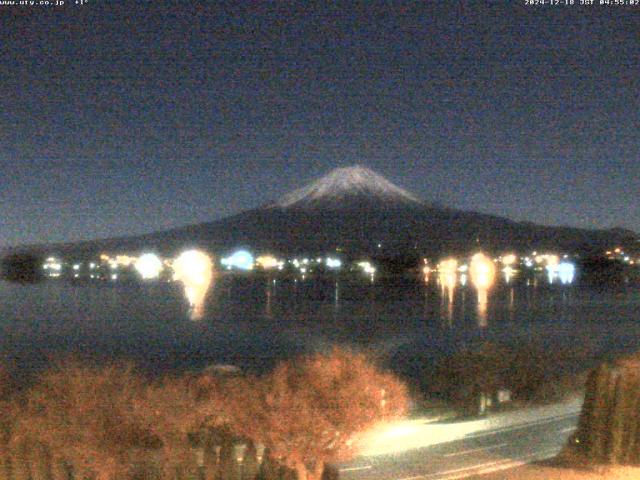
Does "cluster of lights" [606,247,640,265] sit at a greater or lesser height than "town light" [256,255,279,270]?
greater

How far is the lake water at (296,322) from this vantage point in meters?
30.6

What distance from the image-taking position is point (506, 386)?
58.8ft

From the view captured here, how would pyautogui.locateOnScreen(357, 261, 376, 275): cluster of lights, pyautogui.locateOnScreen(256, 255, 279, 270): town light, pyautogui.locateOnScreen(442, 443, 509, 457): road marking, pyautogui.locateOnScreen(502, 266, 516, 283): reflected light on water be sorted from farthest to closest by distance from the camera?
pyautogui.locateOnScreen(502, 266, 516, 283): reflected light on water
pyautogui.locateOnScreen(256, 255, 279, 270): town light
pyautogui.locateOnScreen(357, 261, 376, 275): cluster of lights
pyautogui.locateOnScreen(442, 443, 509, 457): road marking

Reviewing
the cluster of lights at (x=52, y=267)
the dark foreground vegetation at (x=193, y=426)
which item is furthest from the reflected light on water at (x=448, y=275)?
the dark foreground vegetation at (x=193, y=426)

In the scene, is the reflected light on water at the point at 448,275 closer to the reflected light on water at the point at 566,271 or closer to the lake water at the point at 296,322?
the lake water at the point at 296,322

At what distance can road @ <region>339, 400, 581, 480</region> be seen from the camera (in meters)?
10.9

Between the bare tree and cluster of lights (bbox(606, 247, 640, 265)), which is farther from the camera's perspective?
cluster of lights (bbox(606, 247, 640, 265))

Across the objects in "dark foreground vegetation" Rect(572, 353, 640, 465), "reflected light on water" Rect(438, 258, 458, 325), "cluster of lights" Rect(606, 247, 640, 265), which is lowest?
"dark foreground vegetation" Rect(572, 353, 640, 465)

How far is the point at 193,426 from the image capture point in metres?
10.2

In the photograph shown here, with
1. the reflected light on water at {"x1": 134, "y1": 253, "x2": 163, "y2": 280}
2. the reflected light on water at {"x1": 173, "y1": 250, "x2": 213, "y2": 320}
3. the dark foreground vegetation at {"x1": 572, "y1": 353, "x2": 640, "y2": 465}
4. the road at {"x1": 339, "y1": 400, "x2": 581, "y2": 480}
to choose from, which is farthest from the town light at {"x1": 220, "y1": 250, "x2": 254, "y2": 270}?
the dark foreground vegetation at {"x1": 572, "y1": 353, "x2": 640, "y2": 465}

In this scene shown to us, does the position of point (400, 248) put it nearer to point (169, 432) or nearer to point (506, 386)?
point (506, 386)

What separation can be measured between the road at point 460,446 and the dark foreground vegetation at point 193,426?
825mm

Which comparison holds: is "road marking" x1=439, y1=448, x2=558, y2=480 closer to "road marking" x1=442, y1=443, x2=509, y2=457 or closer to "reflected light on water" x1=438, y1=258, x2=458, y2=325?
"road marking" x1=442, y1=443, x2=509, y2=457

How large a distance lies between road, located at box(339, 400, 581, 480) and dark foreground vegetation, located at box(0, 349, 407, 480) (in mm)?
825
